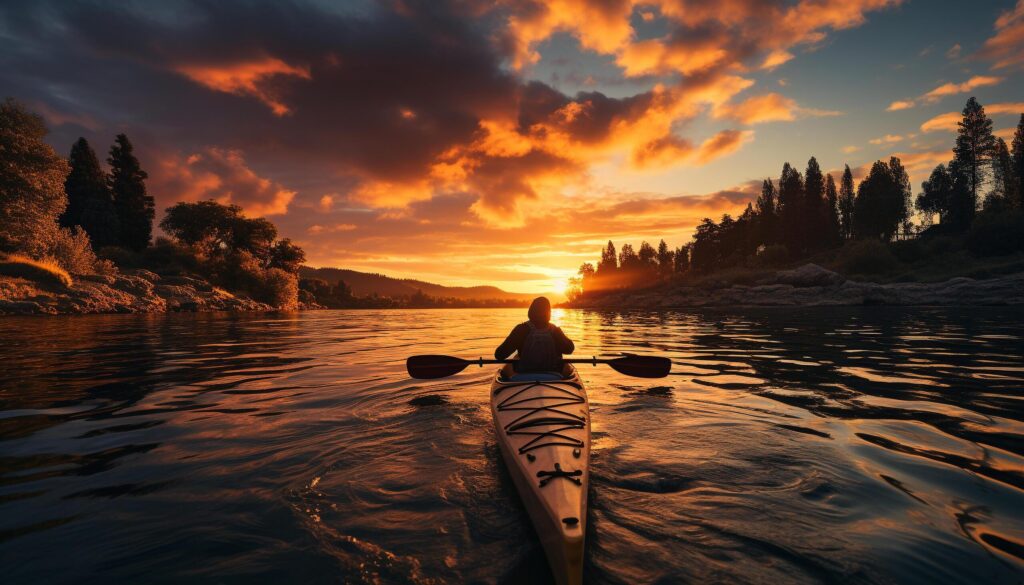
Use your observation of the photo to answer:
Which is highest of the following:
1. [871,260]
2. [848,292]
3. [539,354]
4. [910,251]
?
[910,251]

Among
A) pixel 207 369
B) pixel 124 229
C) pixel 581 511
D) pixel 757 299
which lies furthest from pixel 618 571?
pixel 124 229

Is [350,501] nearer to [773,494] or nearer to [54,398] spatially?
[773,494]

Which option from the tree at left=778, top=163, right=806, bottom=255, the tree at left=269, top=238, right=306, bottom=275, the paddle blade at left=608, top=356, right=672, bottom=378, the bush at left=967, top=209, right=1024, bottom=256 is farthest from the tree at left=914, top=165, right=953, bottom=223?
the tree at left=269, top=238, right=306, bottom=275

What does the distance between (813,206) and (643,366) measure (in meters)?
90.7

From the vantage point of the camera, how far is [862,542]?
317 centimetres

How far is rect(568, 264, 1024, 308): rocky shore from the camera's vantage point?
120ft

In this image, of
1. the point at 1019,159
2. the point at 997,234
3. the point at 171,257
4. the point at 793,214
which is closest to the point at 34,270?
the point at 171,257

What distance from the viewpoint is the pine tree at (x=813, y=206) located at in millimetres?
80062

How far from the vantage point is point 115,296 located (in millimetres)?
31547

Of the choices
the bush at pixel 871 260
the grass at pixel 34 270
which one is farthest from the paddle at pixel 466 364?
the bush at pixel 871 260

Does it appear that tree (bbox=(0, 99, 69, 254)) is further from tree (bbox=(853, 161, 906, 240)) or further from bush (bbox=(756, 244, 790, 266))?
tree (bbox=(853, 161, 906, 240))

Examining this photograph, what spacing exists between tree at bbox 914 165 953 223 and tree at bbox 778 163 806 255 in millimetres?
24256

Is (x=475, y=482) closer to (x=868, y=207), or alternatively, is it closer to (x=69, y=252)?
(x=69, y=252)

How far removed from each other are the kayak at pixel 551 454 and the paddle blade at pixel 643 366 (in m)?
2.26
